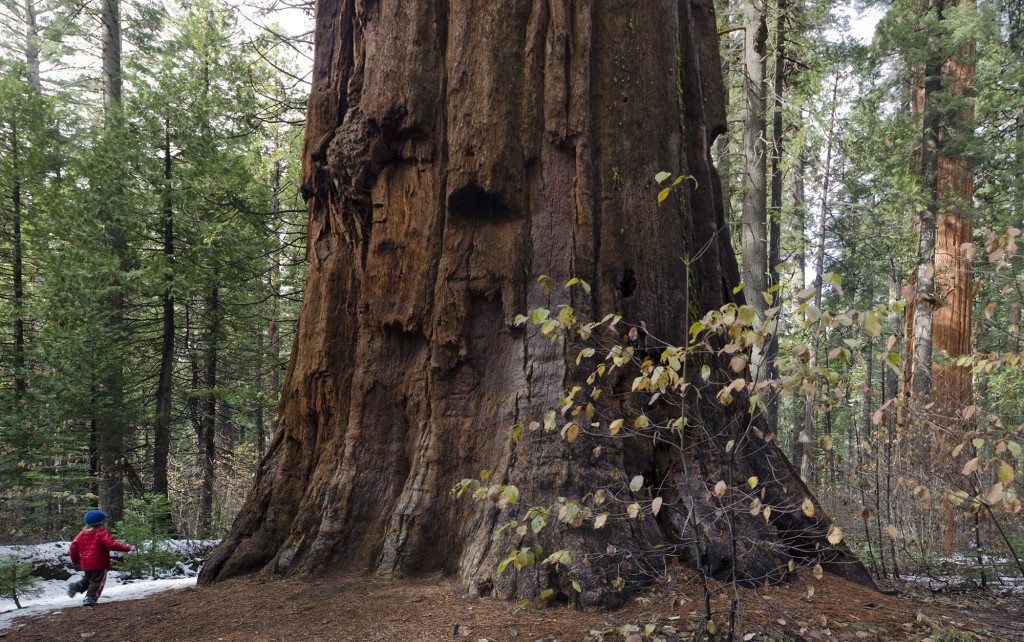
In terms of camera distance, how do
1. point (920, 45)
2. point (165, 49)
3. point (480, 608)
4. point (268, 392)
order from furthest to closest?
point (165, 49)
point (268, 392)
point (920, 45)
point (480, 608)

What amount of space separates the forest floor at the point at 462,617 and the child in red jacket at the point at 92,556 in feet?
2.03

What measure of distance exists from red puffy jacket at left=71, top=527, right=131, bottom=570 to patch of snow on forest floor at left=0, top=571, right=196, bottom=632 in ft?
1.18

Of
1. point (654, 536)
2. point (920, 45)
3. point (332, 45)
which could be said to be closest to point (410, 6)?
point (332, 45)

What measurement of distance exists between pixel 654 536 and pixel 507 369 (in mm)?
1808

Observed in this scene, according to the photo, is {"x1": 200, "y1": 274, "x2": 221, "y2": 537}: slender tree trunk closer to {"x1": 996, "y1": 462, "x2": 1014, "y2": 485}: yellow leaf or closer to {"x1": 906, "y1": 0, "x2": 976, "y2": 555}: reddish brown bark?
{"x1": 996, "y1": 462, "x2": 1014, "y2": 485}: yellow leaf

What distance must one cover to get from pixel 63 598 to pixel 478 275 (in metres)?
5.86

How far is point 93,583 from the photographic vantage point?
6148mm

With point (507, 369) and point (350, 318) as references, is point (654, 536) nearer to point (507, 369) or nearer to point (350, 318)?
point (507, 369)

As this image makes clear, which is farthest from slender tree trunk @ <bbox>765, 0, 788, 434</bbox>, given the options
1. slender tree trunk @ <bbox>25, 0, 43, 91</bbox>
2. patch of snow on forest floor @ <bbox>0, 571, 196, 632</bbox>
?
slender tree trunk @ <bbox>25, 0, 43, 91</bbox>

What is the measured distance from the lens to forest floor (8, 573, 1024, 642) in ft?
12.9

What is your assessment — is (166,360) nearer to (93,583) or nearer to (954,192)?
(93,583)

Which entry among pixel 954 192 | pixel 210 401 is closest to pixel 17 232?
pixel 210 401

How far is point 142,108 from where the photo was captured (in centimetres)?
1292

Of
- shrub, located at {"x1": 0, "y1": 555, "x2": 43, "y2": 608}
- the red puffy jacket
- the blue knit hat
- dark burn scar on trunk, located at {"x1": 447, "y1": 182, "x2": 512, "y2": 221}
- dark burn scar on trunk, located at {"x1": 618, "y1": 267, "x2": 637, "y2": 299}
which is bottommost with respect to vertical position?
shrub, located at {"x1": 0, "y1": 555, "x2": 43, "y2": 608}
